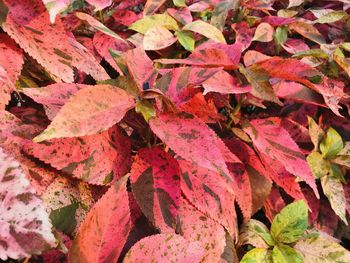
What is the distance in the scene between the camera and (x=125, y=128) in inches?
31.3

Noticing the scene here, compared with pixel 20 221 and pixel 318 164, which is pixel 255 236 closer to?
pixel 318 164

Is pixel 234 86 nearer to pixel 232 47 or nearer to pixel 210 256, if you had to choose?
pixel 232 47

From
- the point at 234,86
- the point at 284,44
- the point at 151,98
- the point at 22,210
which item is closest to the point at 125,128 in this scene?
the point at 151,98

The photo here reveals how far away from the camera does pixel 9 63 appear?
76 centimetres

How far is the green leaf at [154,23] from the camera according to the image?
3.57 feet

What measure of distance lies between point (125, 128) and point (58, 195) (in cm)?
19

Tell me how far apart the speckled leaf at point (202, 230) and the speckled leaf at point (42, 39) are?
287 millimetres

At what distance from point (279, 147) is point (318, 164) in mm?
214

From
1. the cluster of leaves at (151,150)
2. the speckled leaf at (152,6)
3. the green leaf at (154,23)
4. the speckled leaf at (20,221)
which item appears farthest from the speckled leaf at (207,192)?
the speckled leaf at (152,6)

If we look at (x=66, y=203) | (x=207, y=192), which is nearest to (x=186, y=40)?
(x=207, y=192)

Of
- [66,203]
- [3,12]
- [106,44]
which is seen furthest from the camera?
[106,44]

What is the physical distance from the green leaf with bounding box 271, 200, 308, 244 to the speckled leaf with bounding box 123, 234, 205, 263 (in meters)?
0.32

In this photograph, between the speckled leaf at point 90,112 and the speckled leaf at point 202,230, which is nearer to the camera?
the speckled leaf at point 90,112

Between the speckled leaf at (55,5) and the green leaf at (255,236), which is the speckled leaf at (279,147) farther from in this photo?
the speckled leaf at (55,5)
